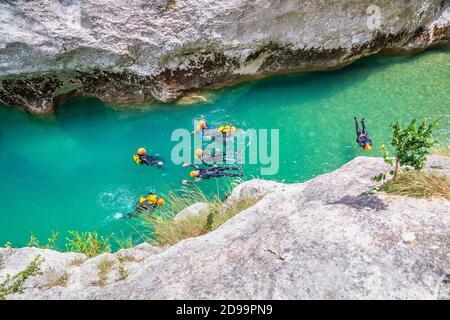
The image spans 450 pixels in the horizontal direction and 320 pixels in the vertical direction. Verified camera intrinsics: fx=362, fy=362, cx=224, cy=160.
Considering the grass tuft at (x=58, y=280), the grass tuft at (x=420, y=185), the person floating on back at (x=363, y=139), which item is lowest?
the grass tuft at (x=58, y=280)

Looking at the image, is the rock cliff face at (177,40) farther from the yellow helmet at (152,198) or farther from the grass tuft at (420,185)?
the grass tuft at (420,185)

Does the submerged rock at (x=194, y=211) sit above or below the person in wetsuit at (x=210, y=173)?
below

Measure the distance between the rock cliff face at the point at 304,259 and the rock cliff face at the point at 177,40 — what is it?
4999 millimetres

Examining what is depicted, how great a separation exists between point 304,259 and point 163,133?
6038 mm

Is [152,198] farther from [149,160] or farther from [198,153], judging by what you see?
[198,153]

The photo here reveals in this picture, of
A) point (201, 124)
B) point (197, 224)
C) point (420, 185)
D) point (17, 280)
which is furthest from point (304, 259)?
point (201, 124)

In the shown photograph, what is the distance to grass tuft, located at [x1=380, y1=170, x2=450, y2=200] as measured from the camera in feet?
13.2

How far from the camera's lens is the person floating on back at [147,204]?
7301mm

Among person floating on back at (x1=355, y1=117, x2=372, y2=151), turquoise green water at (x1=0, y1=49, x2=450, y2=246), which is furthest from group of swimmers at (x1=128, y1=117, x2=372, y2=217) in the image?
turquoise green water at (x1=0, y1=49, x2=450, y2=246)

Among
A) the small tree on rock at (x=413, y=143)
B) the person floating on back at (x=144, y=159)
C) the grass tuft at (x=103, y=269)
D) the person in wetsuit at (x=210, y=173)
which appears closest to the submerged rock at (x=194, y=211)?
the person in wetsuit at (x=210, y=173)

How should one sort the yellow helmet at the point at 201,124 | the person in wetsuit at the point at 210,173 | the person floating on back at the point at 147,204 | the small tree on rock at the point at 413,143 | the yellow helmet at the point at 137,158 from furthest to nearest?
the yellow helmet at the point at 201,124, the yellow helmet at the point at 137,158, the person in wetsuit at the point at 210,173, the person floating on back at the point at 147,204, the small tree on rock at the point at 413,143

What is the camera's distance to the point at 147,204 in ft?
Result: 24.5
